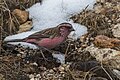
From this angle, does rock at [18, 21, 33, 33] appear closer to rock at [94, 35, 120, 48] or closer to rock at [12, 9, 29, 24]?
rock at [12, 9, 29, 24]

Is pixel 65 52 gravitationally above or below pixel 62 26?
below

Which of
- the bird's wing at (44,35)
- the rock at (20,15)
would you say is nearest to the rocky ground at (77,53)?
the rock at (20,15)

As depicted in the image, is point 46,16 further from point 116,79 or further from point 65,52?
point 116,79

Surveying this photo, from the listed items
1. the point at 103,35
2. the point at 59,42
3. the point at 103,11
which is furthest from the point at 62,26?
the point at 103,11

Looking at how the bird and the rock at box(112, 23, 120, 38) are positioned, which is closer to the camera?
the bird

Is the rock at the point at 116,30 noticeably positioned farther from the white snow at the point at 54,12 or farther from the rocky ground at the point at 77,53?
the white snow at the point at 54,12

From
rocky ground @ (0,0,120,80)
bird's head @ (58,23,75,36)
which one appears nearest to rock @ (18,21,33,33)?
rocky ground @ (0,0,120,80)
